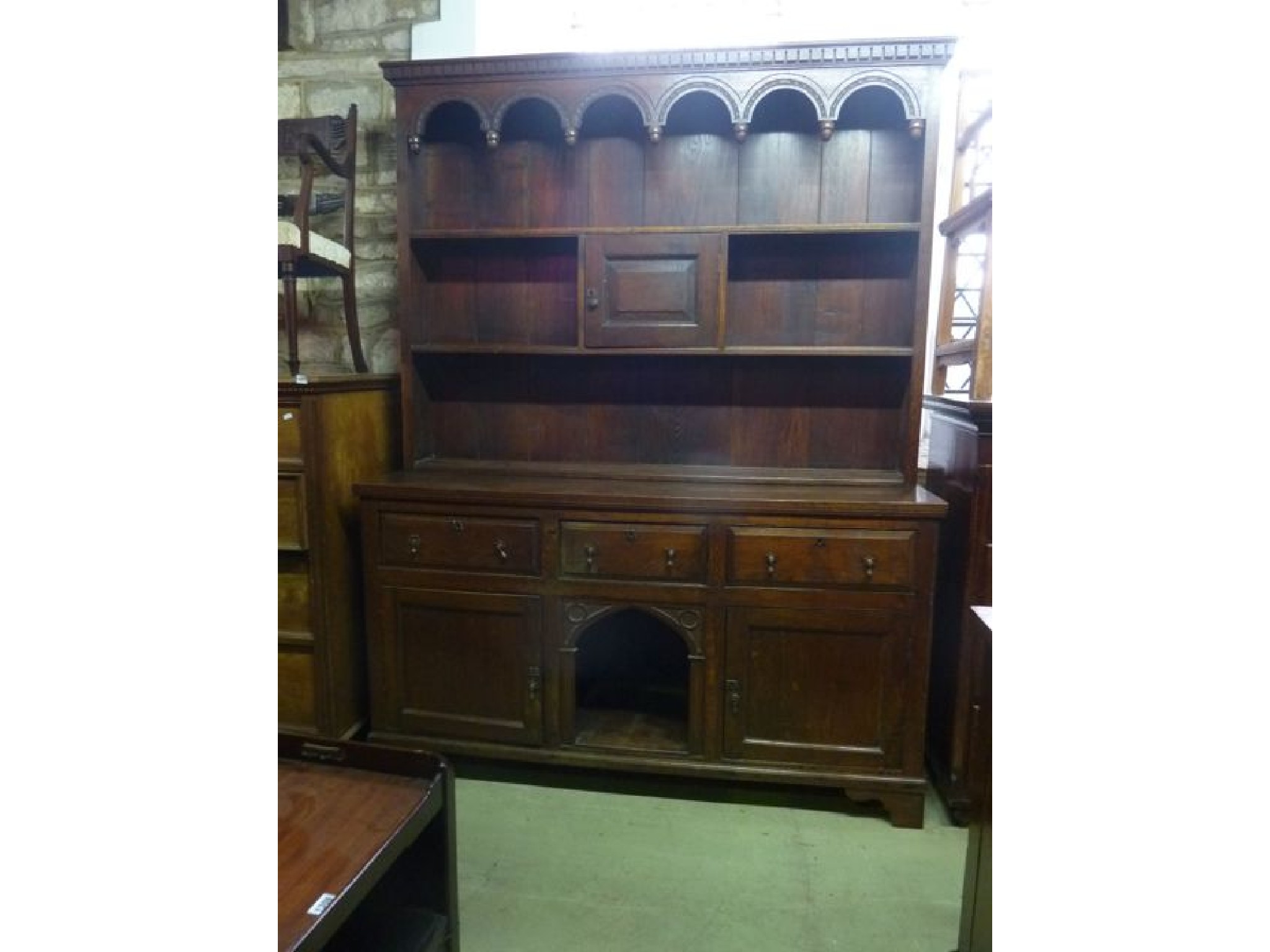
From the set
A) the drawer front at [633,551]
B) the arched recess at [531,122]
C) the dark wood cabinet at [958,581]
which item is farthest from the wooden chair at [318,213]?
the dark wood cabinet at [958,581]

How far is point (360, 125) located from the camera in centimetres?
232

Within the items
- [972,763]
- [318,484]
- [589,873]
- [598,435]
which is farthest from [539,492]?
[972,763]

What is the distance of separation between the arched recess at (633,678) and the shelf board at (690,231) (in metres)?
1.03

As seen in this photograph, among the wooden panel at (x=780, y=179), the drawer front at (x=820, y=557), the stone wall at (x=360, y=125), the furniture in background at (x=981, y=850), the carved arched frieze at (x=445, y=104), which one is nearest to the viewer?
the furniture in background at (x=981, y=850)

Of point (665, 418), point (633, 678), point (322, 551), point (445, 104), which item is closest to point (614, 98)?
point (445, 104)

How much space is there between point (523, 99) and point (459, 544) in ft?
4.12

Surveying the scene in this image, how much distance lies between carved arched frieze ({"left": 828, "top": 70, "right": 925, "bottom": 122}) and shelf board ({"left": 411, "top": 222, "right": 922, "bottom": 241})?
0.87ft

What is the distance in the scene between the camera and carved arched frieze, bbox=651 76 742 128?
1.83 meters

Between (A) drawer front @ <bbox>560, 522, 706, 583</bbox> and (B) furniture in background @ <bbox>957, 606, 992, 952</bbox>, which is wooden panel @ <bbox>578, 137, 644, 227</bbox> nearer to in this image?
(A) drawer front @ <bbox>560, 522, 706, 583</bbox>

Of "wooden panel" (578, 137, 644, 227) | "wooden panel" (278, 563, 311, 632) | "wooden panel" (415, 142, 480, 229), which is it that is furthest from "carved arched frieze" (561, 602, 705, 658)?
"wooden panel" (415, 142, 480, 229)

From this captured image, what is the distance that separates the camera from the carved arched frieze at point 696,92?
1.83 m

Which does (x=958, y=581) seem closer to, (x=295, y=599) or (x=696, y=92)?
(x=696, y=92)

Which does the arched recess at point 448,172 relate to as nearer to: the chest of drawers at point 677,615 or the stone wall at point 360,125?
the stone wall at point 360,125

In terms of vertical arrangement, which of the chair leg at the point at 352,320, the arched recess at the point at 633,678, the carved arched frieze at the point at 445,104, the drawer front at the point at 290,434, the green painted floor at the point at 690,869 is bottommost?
the green painted floor at the point at 690,869
